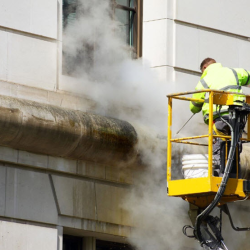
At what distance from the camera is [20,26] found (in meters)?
13.2

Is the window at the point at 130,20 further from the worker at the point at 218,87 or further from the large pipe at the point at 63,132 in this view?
Result: the worker at the point at 218,87

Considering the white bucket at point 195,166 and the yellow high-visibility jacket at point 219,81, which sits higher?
the yellow high-visibility jacket at point 219,81

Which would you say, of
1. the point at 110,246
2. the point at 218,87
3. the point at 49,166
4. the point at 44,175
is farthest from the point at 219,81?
the point at 110,246

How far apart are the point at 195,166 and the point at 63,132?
69.0 inches

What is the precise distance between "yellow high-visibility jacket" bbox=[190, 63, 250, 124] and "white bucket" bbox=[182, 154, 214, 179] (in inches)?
22.7

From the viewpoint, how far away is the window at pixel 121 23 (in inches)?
570

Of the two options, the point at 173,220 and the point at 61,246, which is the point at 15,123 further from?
the point at 173,220

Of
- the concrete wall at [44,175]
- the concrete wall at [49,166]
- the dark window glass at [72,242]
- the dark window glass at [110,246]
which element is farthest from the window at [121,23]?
the dark window glass at [110,246]

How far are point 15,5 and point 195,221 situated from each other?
375cm

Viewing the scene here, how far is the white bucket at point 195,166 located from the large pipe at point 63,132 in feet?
3.19

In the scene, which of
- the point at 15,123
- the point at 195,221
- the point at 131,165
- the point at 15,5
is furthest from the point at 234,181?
the point at 15,5

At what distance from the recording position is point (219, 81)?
508 inches

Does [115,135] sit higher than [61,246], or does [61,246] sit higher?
[115,135]

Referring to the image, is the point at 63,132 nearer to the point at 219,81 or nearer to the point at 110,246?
the point at 219,81
